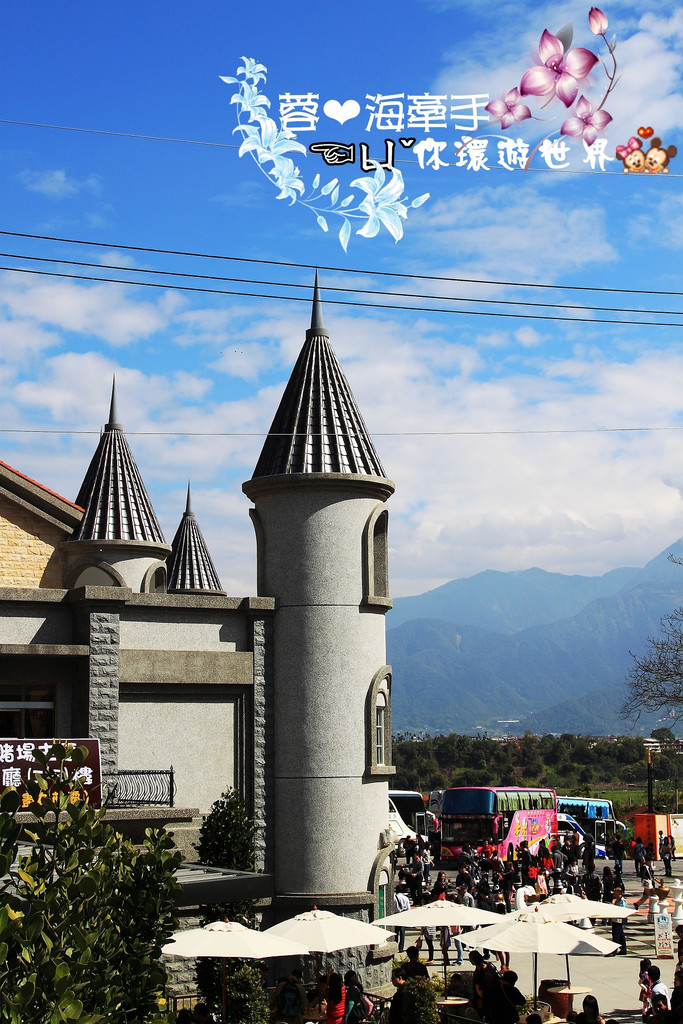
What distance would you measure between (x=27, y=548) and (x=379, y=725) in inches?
415

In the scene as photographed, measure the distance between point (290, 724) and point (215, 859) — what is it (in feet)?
11.6

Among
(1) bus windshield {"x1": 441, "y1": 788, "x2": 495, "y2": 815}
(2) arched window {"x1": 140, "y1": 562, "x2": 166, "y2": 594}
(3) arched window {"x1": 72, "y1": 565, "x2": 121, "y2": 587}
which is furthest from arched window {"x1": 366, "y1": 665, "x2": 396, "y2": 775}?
(1) bus windshield {"x1": 441, "y1": 788, "x2": 495, "y2": 815}

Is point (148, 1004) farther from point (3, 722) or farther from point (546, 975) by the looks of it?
point (546, 975)

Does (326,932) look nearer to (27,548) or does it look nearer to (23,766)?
(23,766)

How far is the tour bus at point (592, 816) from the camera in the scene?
2461 inches

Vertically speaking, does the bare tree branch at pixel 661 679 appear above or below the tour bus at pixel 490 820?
above

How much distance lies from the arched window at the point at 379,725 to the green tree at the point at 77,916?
1430 cm

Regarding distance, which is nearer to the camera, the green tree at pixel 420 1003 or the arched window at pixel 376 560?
the green tree at pixel 420 1003

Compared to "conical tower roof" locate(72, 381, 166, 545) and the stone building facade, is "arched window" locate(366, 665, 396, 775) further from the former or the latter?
"conical tower roof" locate(72, 381, 166, 545)

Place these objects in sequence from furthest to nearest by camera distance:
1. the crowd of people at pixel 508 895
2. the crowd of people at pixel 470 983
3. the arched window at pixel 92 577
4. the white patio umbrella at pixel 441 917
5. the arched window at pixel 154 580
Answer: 1. the arched window at pixel 154 580
2. the arched window at pixel 92 577
3. the white patio umbrella at pixel 441 917
4. the crowd of people at pixel 508 895
5. the crowd of people at pixel 470 983

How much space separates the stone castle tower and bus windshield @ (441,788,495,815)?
1018 inches

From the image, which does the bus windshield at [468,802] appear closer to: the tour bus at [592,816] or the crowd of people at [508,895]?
the crowd of people at [508,895]

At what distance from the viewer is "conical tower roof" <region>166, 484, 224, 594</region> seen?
4244 cm

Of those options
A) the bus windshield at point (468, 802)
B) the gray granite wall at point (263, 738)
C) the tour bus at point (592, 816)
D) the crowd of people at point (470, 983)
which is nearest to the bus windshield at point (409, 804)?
the tour bus at point (592, 816)
